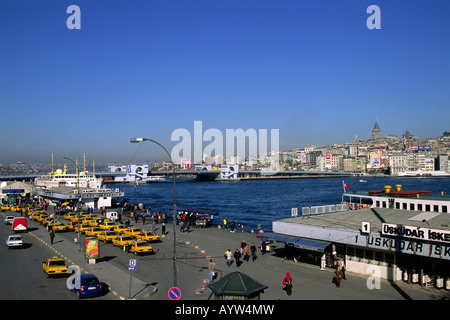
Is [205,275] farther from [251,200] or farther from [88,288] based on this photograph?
[251,200]

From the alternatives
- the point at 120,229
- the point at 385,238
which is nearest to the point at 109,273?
the point at 120,229

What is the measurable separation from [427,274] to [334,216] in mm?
7521

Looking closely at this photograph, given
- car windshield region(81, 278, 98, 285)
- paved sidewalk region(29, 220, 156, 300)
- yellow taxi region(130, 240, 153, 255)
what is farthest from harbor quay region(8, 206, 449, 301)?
car windshield region(81, 278, 98, 285)

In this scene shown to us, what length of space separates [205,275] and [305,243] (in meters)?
5.29

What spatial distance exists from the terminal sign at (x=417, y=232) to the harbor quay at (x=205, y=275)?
6.85 ft

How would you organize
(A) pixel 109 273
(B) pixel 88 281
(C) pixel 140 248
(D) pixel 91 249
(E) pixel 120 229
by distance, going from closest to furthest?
(B) pixel 88 281, (A) pixel 109 273, (D) pixel 91 249, (C) pixel 140 248, (E) pixel 120 229

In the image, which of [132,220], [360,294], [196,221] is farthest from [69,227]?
[360,294]

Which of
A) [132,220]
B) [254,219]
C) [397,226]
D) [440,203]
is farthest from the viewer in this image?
[254,219]

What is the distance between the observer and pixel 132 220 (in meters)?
43.0

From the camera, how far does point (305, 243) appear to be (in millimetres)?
19984

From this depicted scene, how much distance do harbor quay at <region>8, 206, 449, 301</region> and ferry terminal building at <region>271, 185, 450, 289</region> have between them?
0.64m

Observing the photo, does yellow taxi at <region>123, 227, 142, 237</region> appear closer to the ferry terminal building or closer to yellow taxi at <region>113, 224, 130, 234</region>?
yellow taxi at <region>113, 224, 130, 234</region>

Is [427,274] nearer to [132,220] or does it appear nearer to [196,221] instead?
[196,221]

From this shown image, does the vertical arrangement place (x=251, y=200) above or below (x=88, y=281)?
below
